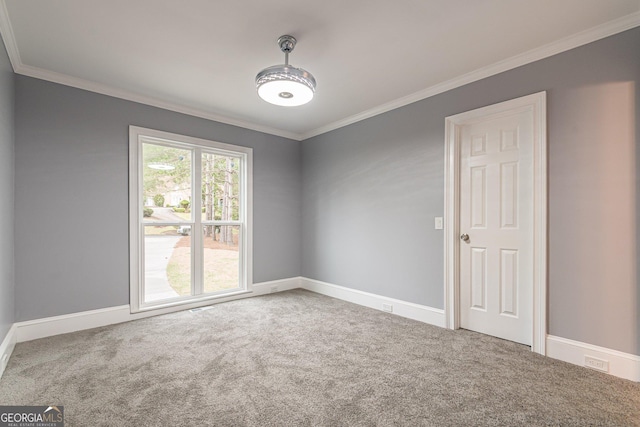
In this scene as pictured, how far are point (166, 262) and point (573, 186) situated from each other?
4228 millimetres

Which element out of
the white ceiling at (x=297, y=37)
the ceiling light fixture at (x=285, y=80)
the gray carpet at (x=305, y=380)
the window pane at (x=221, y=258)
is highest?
the white ceiling at (x=297, y=37)

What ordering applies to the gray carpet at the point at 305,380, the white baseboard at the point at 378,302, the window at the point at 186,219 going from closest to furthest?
the gray carpet at the point at 305,380, the white baseboard at the point at 378,302, the window at the point at 186,219

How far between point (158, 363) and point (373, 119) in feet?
11.4

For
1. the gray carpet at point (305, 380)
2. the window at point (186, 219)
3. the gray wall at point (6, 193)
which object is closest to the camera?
the gray carpet at point (305, 380)

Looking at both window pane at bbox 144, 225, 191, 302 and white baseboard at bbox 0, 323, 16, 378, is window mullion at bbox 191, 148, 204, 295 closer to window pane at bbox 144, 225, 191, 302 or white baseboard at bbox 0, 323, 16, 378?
window pane at bbox 144, 225, 191, 302

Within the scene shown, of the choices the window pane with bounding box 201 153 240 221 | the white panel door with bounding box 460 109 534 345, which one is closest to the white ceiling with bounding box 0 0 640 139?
the white panel door with bounding box 460 109 534 345

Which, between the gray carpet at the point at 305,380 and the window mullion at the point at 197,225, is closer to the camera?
the gray carpet at the point at 305,380

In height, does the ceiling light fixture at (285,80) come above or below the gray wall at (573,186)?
above

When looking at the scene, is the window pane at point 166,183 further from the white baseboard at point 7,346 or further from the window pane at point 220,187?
the white baseboard at point 7,346

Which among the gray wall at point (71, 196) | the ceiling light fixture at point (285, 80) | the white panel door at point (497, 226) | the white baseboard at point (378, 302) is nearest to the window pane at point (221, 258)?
the gray wall at point (71, 196)

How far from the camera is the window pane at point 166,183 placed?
365cm

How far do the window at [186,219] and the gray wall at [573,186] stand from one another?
87.1 inches

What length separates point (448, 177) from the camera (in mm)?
3158

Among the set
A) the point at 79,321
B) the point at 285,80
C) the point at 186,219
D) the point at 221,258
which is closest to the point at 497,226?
the point at 285,80
